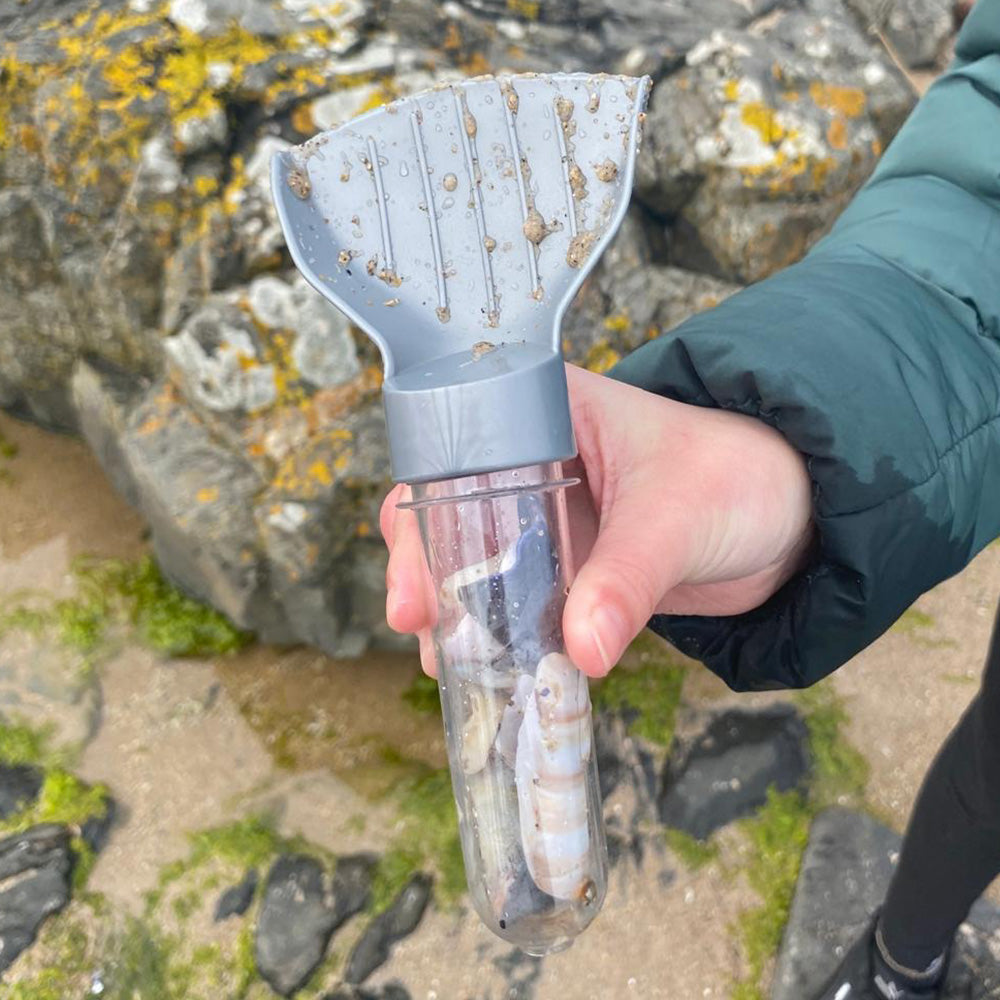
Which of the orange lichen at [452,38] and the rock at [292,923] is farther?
the orange lichen at [452,38]

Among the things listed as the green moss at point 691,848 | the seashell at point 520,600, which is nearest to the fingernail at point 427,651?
the seashell at point 520,600

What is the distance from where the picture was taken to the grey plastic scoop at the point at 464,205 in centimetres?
128

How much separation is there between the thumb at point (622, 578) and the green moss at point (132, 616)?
2.50 metres

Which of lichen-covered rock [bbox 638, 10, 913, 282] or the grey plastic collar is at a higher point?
the grey plastic collar

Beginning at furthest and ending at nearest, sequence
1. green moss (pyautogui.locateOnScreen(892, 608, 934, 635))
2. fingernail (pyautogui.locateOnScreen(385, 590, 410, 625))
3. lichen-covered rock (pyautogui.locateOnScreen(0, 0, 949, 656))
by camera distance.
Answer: green moss (pyautogui.locateOnScreen(892, 608, 934, 635)), lichen-covered rock (pyautogui.locateOnScreen(0, 0, 949, 656)), fingernail (pyautogui.locateOnScreen(385, 590, 410, 625))

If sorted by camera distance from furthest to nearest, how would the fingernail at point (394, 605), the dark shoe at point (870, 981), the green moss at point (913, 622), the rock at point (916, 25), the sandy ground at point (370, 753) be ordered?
the rock at point (916, 25)
the green moss at point (913, 622)
the sandy ground at point (370, 753)
the dark shoe at point (870, 981)
the fingernail at point (394, 605)

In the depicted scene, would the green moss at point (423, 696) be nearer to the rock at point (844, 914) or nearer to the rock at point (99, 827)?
the rock at point (99, 827)

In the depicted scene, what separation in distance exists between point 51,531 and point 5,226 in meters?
1.20

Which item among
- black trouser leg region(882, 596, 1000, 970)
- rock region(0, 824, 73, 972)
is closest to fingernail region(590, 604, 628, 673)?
black trouser leg region(882, 596, 1000, 970)

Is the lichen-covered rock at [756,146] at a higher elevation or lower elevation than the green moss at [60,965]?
higher

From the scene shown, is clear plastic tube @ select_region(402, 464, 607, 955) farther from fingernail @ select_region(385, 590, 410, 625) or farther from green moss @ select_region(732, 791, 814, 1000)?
green moss @ select_region(732, 791, 814, 1000)

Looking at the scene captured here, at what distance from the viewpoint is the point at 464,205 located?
1.32 m

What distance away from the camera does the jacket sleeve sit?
4.73 feet

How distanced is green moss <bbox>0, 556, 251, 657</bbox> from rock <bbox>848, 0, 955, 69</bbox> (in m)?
4.70
